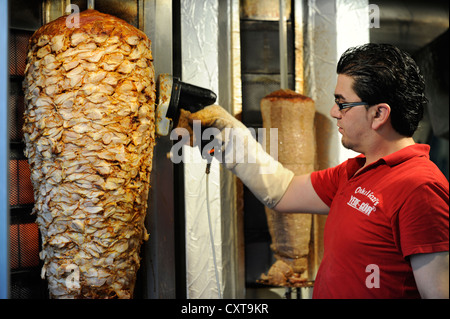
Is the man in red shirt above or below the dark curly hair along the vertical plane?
below

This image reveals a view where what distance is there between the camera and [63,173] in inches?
37.9

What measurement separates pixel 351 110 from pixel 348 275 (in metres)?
0.38

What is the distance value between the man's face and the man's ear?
0.7 inches

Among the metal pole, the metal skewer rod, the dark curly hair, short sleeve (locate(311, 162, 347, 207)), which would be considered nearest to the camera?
the metal pole

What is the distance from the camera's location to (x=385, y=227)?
2.81 ft

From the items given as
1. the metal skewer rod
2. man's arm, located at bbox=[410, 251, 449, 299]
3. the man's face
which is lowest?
man's arm, located at bbox=[410, 251, 449, 299]

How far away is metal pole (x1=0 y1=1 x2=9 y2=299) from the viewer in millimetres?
747

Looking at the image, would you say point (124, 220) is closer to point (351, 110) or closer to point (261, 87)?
point (351, 110)

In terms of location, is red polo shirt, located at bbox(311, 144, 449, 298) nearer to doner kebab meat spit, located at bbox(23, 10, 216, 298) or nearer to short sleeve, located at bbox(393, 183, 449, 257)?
short sleeve, located at bbox(393, 183, 449, 257)

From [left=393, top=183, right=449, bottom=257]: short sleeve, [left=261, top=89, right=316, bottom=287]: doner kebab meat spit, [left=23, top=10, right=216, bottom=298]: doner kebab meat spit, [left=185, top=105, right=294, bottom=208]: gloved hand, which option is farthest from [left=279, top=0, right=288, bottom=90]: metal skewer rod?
[left=393, top=183, right=449, bottom=257]: short sleeve

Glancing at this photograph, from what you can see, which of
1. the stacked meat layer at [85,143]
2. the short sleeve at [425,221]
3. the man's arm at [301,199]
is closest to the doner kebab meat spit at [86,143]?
the stacked meat layer at [85,143]

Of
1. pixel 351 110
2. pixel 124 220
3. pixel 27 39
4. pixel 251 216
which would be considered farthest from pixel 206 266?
pixel 27 39

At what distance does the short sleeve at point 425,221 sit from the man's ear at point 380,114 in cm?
19
